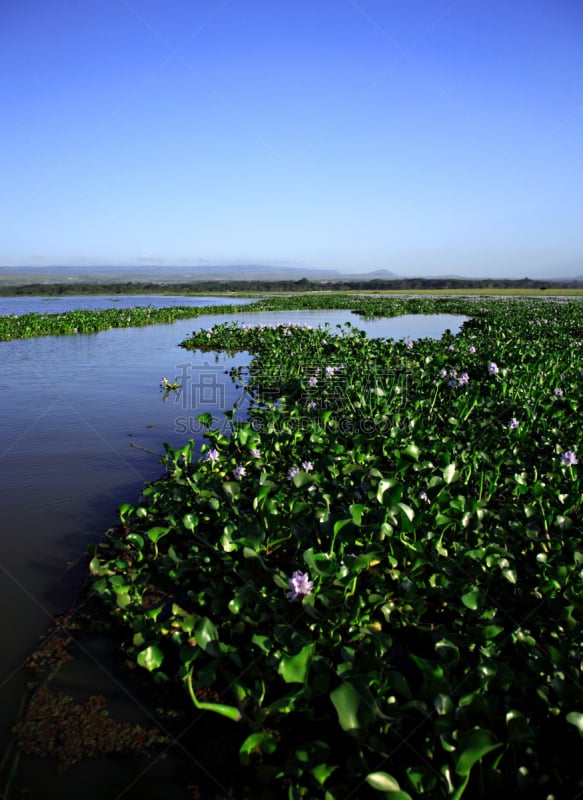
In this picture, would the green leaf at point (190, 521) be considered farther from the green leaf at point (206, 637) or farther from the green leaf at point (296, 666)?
the green leaf at point (296, 666)

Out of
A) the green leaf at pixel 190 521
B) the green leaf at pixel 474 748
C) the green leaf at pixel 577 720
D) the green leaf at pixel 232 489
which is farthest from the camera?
the green leaf at pixel 232 489

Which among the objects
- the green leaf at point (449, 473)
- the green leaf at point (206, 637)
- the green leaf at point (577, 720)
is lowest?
the green leaf at point (206, 637)

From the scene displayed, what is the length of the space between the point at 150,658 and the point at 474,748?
44.3 inches

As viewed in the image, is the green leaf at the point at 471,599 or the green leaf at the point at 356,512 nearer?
the green leaf at the point at 471,599

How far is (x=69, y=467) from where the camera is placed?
162 inches

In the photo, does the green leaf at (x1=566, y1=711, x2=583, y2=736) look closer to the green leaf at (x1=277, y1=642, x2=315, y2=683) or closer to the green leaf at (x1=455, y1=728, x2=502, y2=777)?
the green leaf at (x1=455, y1=728, x2=502, y2=777)

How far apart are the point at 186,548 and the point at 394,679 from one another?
4.78 feet

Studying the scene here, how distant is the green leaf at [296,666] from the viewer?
1.52 meters

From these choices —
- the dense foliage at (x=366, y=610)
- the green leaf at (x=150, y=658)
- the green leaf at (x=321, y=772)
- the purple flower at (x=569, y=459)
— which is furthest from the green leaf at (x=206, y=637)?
the purple flower at (x=569, y=459)

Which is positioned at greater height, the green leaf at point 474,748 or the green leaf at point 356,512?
the green leaf at point 356,512

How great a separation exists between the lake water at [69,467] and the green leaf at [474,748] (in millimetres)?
833

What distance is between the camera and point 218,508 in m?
2.77

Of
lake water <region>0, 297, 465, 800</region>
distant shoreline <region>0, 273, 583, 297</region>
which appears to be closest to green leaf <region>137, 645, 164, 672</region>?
lake water <region>0, 297, 465, 800</region>

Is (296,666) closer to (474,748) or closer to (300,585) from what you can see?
(300,585)
